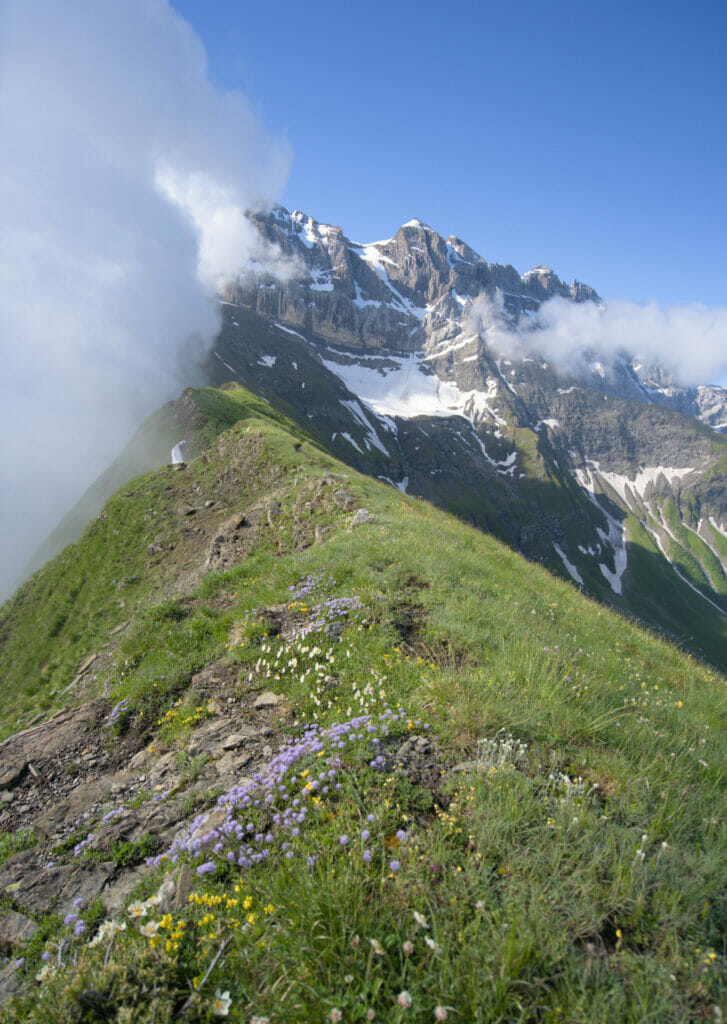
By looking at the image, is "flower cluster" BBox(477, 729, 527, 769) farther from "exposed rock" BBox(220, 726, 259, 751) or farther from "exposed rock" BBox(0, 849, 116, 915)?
"exposed rock" BBox(0, 849, 116, 915)

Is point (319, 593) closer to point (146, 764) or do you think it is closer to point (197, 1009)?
point (146, 764)

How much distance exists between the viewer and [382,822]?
3541 mm

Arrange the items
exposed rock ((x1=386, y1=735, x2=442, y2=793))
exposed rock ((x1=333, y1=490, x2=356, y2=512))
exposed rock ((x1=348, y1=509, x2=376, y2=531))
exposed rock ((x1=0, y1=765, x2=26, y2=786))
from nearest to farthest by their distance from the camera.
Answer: exposed rock ((x1=386, y1=735, x2=442, y2=793))
exposed rock ((x1=0, y1=765, x2=26, y2=786))
exposed rock ((x1=348, y1=509, x2=376, y2=531))
exposed rock ((x1=333, y1=490, x2=356, y2=512))

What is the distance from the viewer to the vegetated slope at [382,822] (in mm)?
2486

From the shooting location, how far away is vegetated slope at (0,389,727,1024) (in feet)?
8.16

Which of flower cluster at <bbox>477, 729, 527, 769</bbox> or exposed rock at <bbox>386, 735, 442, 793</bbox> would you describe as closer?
flower cluster at <bbox>477, 729, 527, 769</bbox>

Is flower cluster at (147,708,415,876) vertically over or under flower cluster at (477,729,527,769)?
under

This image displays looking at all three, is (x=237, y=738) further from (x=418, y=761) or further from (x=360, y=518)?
(x=360, y=518)

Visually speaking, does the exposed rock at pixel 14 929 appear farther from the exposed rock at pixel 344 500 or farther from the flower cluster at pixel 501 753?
the exposed rock at pixel 344 500

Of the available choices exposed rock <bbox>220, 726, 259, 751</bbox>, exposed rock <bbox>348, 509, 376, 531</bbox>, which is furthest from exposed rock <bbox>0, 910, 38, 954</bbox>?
exposed rock <bbox>348, 509, 376, 531</bbox>

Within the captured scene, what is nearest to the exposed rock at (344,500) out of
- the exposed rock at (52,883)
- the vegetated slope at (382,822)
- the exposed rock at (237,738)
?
the vegetated slope at (382,822)

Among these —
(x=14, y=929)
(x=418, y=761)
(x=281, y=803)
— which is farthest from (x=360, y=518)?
(x=14, y=929)

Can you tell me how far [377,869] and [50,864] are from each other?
4.04 meters

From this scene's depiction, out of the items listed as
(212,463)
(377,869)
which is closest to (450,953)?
(377,869)
